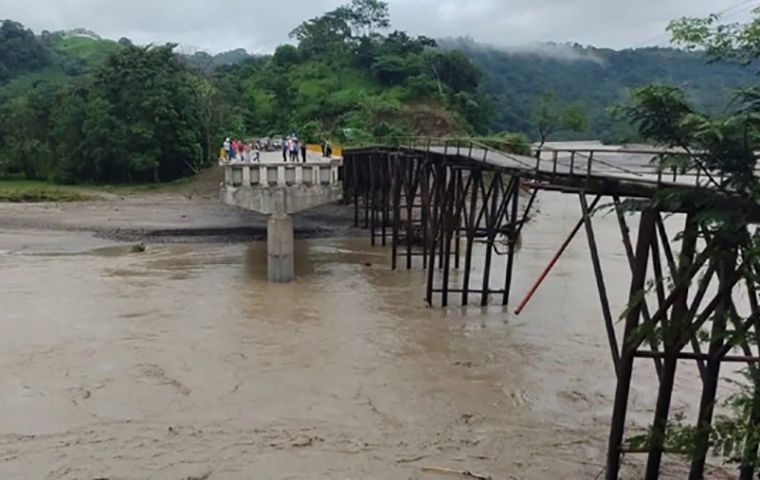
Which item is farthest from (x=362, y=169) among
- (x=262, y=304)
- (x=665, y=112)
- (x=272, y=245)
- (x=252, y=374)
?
(x=665, y=112)

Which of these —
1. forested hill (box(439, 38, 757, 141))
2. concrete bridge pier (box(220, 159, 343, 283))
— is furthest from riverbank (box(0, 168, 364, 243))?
forested hill (box(439, 38, 757, 141))

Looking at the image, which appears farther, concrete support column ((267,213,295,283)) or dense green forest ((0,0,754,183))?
dense green forest ((0,0,754,183))

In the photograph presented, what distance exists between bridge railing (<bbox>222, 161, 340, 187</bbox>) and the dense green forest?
14.2 metres

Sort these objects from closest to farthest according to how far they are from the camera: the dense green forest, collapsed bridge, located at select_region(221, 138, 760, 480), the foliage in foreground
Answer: the foliage in foreground < collapsed bridge, located at select_region(221, 138, 760, 480) < the dense green forest

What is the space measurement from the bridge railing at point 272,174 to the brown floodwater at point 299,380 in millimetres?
3311

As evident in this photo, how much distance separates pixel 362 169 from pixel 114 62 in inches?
1062

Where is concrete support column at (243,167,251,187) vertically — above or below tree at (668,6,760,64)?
below

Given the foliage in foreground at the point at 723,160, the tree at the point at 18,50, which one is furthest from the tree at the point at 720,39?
the tree at the point at 18,50

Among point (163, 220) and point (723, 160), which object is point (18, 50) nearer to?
point (163, 220)

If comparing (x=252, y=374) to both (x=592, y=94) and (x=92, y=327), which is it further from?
(x=592, y=94)

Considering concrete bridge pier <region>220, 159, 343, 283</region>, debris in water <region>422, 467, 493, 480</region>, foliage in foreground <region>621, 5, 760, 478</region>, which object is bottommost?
debris in water <region>422, 467, 493, 480</region>

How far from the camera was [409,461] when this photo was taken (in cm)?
1095

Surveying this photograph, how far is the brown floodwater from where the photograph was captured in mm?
11078

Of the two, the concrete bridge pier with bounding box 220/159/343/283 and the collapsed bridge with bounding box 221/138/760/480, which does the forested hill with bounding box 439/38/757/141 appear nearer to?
the concrete bridge pier with bounding box 220/159/343/283
